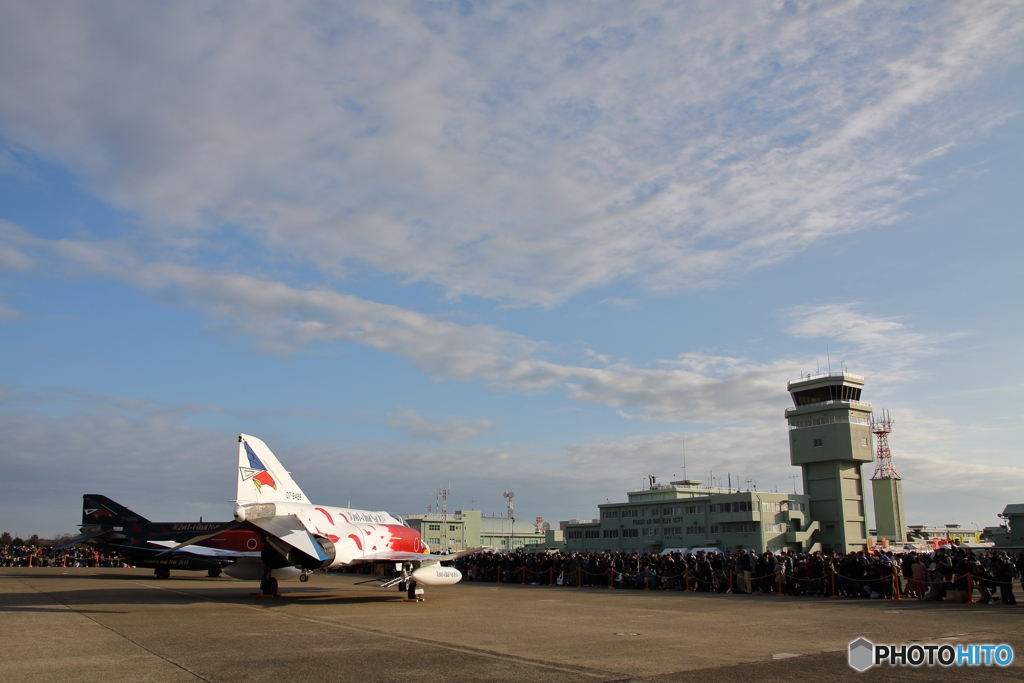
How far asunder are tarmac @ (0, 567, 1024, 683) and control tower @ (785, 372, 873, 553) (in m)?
61.1

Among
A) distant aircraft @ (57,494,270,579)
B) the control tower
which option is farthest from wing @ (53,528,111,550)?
the control tower

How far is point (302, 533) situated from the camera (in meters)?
20.0

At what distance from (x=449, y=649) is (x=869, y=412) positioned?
7989cm

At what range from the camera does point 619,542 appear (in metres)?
87.2

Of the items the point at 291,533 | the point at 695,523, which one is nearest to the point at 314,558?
the point at 291,533

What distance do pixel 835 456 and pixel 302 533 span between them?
70.9 metres

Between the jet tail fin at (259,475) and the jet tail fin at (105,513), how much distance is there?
1642 cm

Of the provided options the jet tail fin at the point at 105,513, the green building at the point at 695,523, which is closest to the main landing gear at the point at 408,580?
the jet tail fin at the point at 105,513

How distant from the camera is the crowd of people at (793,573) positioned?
20.2 meters

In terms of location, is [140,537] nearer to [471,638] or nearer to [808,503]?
[471,638]

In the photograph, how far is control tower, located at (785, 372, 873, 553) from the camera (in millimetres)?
76375

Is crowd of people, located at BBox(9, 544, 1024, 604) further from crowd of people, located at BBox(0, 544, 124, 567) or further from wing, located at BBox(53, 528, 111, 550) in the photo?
crowd of people, located at BBox(0, 544, 124, 567)

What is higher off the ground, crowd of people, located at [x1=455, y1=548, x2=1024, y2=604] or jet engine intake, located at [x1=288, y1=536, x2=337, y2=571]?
jet engine intake, located at [x1=288, y1=536, x2=337, y2=571]

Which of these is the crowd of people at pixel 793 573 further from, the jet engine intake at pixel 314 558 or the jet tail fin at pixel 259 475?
the jet tail fin at pixel 259 475
